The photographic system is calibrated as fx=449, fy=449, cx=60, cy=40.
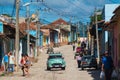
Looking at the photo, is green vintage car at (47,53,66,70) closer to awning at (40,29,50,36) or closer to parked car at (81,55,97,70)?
parked car at (81,55,97,70)

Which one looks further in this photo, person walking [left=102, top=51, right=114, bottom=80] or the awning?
the awning

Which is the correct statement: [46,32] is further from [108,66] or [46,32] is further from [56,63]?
[108,66]

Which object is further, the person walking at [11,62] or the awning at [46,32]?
the awning at [46,32]

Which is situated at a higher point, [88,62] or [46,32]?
[46,32]

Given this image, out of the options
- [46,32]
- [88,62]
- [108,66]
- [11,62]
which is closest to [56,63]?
[88,62]

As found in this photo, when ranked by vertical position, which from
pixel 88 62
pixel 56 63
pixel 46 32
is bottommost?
pixel 56 63

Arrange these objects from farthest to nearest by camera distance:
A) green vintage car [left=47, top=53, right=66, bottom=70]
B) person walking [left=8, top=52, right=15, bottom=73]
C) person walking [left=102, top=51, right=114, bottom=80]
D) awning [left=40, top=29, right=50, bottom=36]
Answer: awning [left=40, top=29, right=50, bottom=36] < green vintage car [left=47, top=53, right=66, bottom=70] < person walking [left=8, top=52, right=15, bottom=73] < person walking [left=102, top=51, right=114, bottom=80]

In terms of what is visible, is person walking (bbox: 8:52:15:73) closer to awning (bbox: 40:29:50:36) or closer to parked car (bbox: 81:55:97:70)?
parked car (bbox: 81:55:97:70)

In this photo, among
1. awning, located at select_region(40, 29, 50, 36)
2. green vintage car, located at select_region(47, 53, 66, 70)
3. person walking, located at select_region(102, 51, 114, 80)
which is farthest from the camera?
awning, located at select_region(40, 29, 50, 36)

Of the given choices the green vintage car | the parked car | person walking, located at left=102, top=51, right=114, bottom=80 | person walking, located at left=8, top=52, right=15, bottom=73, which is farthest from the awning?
person walking, located at left=102, top=51, right=114, bottom=80

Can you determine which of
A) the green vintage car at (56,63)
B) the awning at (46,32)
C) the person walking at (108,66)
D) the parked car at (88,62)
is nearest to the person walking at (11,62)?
the green vintage car at (56,63)

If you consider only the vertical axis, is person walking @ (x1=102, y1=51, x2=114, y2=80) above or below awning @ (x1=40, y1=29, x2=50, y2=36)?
below

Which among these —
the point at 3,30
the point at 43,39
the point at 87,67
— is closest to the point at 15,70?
the point at 3,30

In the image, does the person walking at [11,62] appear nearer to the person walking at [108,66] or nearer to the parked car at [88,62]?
the parked car at [88,62]
